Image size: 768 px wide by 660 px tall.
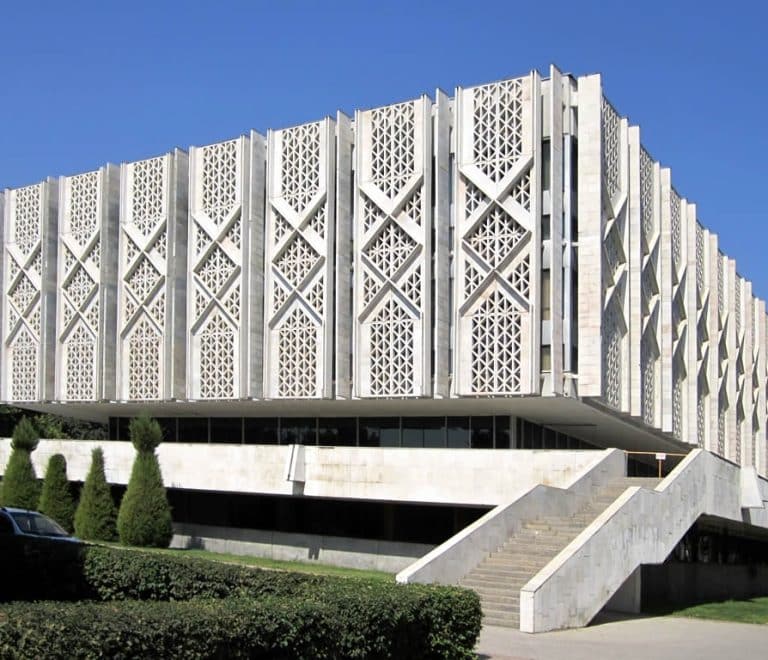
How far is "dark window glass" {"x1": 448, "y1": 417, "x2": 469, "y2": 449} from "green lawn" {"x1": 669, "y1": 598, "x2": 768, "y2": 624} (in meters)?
8.94

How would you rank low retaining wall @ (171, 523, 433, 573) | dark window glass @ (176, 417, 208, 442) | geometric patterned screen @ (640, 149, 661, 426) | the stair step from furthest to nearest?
dark window glass @ (176, 417, 208, 442) < geometric patterned screen @ (640, 149, 661, 426) < low retaining wall @ (171, 523, 433, 573) < the stair step

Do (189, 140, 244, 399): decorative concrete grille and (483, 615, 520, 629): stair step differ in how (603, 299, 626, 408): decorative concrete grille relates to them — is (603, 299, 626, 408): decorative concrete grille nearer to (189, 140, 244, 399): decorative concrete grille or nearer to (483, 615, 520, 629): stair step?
(483, 615, 520, 629): stair step

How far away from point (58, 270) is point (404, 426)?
1562 centimetres

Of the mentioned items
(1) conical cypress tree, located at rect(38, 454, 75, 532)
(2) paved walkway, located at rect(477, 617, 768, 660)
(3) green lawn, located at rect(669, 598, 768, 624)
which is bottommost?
(3) green lawn, located at rect(669, 598, 768, 624)

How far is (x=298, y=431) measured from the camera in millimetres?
36125

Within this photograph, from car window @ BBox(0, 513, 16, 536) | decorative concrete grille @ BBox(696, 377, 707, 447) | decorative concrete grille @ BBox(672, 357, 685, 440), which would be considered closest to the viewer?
car window @ BBox(0, 513, 16, 536)

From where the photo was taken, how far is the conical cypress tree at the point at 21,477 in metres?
35.9

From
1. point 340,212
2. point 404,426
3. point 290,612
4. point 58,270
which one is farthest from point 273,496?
point 290,612

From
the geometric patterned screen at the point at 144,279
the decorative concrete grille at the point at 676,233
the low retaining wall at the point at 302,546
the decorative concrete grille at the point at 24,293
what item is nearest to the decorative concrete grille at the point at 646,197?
the decorative concrete grille at the point at 676,233

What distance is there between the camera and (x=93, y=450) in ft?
114

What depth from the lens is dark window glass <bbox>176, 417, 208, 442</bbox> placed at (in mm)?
38688

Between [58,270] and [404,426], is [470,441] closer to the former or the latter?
[404,426]

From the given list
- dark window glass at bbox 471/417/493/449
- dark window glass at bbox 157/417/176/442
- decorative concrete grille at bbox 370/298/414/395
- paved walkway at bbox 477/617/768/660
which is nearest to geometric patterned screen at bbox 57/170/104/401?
dark window glass at bbox 157/417/176/442

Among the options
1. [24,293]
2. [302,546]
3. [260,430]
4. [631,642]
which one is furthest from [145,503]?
[631,642]
